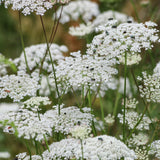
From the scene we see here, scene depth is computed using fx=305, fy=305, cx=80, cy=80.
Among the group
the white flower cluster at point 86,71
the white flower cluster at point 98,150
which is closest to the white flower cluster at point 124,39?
the white flower cluster at point 86,71

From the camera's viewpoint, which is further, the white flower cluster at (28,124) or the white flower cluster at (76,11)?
the white flower cluster at (76,11)

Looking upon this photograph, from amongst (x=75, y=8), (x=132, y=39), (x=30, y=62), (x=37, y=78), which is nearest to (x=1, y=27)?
(x=75, y=8)

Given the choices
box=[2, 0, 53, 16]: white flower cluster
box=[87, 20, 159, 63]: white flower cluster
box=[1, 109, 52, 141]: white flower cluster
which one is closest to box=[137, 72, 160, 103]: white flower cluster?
box=[87, 20, 159, 63]: white flower cluster

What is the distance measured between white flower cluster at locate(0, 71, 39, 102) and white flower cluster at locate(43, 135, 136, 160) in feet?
1.26

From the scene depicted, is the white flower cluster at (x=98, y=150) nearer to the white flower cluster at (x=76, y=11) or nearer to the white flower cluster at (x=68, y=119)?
the white flower cluster at (x=68, y=119)

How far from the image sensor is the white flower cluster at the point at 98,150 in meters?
1.41

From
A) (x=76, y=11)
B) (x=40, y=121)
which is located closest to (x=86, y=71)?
(x=40, y=121)

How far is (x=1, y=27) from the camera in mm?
Result: 5363

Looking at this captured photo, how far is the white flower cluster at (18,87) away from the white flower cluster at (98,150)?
1.26 feet

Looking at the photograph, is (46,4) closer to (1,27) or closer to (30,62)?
(30,62)

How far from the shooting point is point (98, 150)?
142cm

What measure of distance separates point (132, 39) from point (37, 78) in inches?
24.9

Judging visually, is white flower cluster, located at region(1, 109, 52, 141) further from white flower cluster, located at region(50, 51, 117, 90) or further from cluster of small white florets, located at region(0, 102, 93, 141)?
white flower cluster, located at region(50, 51, 117, 90)

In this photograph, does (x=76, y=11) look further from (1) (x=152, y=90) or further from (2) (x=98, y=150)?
(2) (x=98, y=150)
